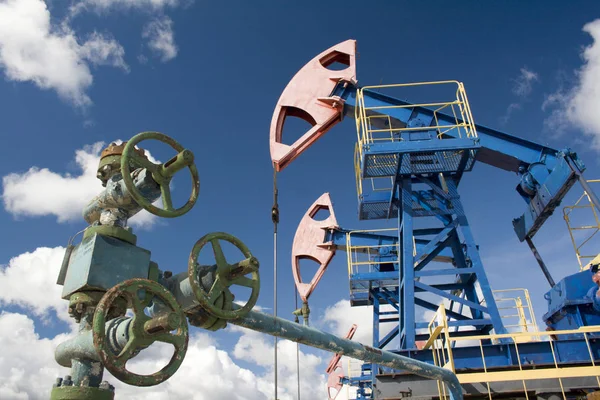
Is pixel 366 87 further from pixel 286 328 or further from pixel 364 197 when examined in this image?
pixel 286 328

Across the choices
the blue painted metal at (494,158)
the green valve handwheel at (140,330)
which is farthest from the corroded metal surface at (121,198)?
the blue painted metal at (494,158)

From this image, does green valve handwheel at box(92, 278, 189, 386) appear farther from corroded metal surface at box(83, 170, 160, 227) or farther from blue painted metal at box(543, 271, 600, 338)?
blue painted metal at box(543, 271, 600, 338)

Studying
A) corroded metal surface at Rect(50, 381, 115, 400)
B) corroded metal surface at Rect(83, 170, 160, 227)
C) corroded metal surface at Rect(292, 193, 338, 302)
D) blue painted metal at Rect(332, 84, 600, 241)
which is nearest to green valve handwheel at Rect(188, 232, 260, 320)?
corroded metal surface at Rect(83, 170, 160, 227)

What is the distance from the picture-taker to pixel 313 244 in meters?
13.9

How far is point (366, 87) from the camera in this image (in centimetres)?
941

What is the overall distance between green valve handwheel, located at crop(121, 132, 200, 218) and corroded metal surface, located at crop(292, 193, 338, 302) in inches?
437

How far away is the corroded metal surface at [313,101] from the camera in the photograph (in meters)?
10.0

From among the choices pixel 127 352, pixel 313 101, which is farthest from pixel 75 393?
pixel 313 101

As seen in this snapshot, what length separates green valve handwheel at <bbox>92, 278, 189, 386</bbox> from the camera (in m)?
1.91

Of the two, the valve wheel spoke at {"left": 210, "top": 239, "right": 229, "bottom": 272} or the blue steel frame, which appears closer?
the valve wheel spoke at {"left": 210, "top": 239, "right": 229, "bottom": 272}

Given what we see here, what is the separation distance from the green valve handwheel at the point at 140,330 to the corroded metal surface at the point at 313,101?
8131mm

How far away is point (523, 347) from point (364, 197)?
550cm

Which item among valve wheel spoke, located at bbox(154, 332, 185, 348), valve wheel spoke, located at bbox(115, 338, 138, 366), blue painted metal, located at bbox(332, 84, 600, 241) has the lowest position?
valve wheel spoke, located at bbox(115, 338, 138, 366)

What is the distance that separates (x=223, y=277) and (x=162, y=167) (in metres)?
0.75
